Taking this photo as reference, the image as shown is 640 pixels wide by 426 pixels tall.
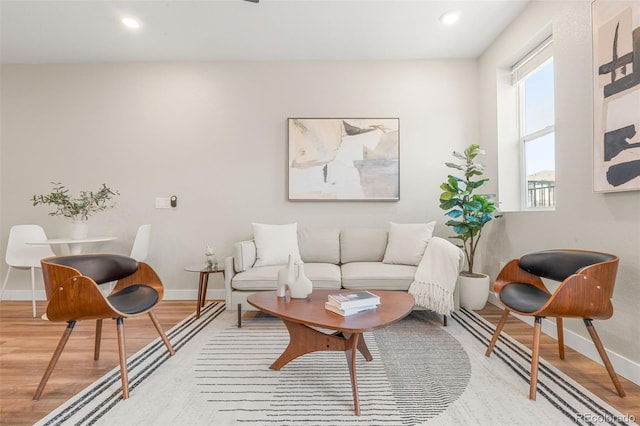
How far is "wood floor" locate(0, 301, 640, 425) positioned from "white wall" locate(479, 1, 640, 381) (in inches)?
9.8

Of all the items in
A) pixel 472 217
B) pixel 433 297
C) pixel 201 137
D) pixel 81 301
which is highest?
pixel 201 137

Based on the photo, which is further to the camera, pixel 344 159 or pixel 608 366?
pixel 344 159

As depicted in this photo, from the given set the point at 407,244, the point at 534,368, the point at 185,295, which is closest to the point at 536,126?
the point at 407,244

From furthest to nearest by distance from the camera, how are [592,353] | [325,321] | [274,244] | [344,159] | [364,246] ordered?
[344,159]
[364,246]
[274,244]
[592,353]
[325,321]

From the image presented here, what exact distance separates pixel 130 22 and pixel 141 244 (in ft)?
7.23

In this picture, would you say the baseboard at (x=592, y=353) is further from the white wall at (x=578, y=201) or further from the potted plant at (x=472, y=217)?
the potted plant at (x=472, y=217)

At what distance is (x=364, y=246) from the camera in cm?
334

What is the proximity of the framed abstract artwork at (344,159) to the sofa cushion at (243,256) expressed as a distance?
895 mm

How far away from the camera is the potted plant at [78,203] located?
3.17 meters

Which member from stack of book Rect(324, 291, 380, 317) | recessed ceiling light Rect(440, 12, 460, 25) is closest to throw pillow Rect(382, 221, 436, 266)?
stack of book Rect(324, 291, 380, 317)

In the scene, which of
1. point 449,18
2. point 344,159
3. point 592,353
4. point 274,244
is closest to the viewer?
point 592,353

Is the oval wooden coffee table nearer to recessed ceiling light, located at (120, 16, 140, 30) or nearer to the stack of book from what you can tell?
the stack of book

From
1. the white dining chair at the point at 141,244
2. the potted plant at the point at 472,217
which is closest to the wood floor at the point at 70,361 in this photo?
the potted plant at the point at 472,217

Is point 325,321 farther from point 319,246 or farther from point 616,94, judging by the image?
point 616,94
